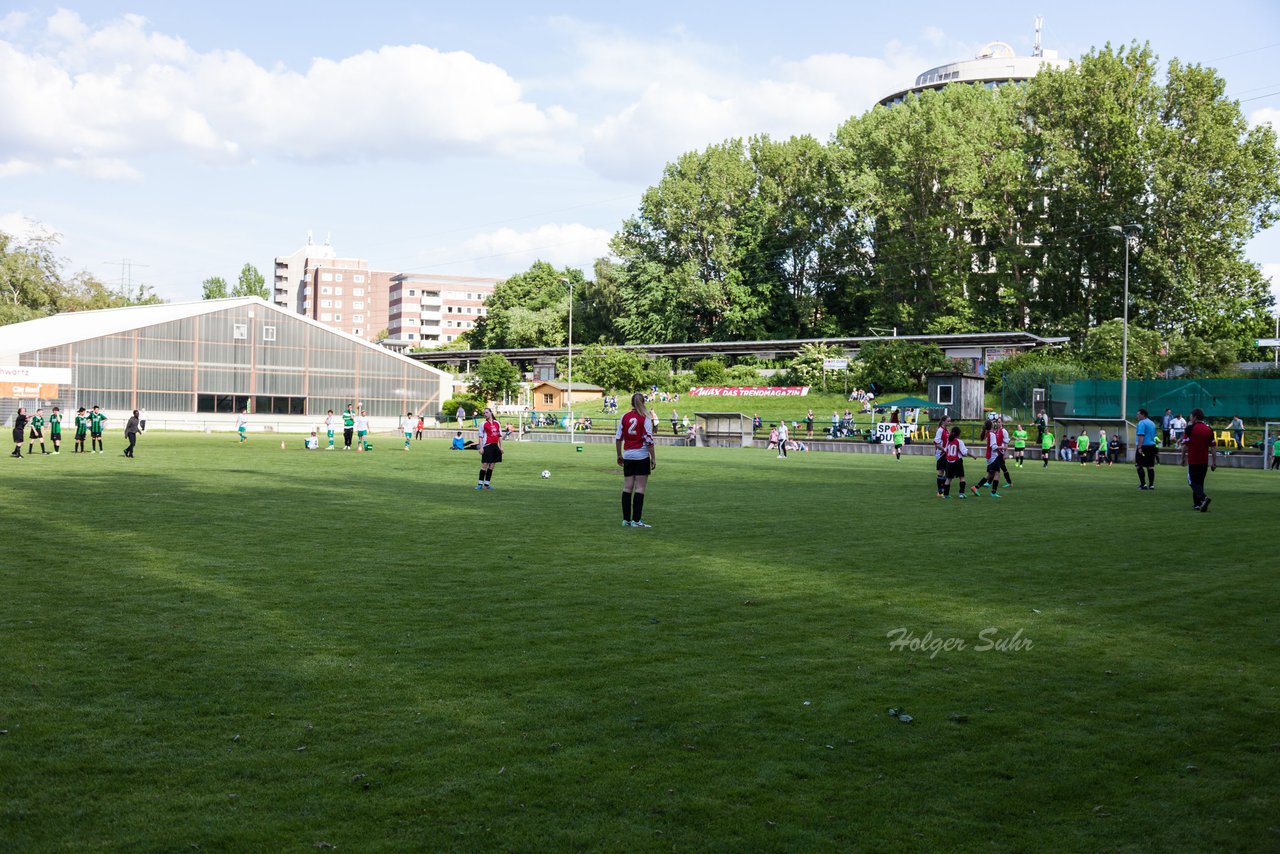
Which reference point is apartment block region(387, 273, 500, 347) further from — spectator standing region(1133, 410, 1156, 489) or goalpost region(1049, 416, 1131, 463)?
spectator standing region(1133, 410, 1156, 489)

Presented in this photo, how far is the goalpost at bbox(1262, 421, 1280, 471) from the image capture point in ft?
132

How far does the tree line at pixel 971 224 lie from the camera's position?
64688 mm

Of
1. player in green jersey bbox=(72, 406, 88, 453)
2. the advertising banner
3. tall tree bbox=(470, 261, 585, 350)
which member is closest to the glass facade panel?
the advertising banner

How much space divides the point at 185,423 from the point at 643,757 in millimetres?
73197

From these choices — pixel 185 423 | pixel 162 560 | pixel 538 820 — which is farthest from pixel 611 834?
pixel 185 423

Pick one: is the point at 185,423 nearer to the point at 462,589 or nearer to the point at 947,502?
the point at 947,502

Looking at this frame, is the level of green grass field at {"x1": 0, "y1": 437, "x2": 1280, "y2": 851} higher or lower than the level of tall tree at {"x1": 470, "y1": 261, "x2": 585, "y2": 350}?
lower

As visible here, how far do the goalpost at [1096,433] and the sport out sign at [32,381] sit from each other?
2266 inches

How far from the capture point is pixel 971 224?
7775cm

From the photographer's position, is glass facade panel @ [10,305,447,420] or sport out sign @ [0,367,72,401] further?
glass facade panel @ [10,305,447,420]

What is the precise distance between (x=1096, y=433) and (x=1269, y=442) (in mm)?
6414

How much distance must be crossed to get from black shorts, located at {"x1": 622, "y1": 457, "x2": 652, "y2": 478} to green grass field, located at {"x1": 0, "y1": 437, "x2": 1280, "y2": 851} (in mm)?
1180

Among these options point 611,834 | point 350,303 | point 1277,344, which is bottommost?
point 611,834

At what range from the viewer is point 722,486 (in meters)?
24.5
